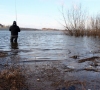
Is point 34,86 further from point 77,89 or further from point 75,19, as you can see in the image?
point 75,19

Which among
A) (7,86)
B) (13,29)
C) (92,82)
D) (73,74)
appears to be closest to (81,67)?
(73,74)

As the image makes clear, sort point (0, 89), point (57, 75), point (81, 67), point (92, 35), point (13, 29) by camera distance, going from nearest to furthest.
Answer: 1. point (0, 89)
2. point (57, 75)
3. point (81, 67)
4. point (13, 29)
5. point (92, 35)

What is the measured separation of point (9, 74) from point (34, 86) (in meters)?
1.06

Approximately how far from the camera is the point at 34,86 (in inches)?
243

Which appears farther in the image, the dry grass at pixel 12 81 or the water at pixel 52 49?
the water at pixel 52 49

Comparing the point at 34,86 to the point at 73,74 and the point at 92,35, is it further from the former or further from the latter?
the point at 92,35

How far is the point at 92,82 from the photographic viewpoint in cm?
667

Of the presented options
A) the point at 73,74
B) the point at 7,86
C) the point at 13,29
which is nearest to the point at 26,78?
the point at 7,86

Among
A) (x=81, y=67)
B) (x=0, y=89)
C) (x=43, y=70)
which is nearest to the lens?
(x=0, y=89)

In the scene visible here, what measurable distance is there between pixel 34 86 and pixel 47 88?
16.2 inches

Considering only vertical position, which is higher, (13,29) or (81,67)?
(13,29)

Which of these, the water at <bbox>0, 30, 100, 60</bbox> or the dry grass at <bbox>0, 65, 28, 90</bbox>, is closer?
the dry grass at <bbox>0, 65, 28, 90</bbox>

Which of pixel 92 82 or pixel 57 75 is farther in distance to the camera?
pixel 57 75

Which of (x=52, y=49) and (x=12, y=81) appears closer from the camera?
(x=12, y=81)
